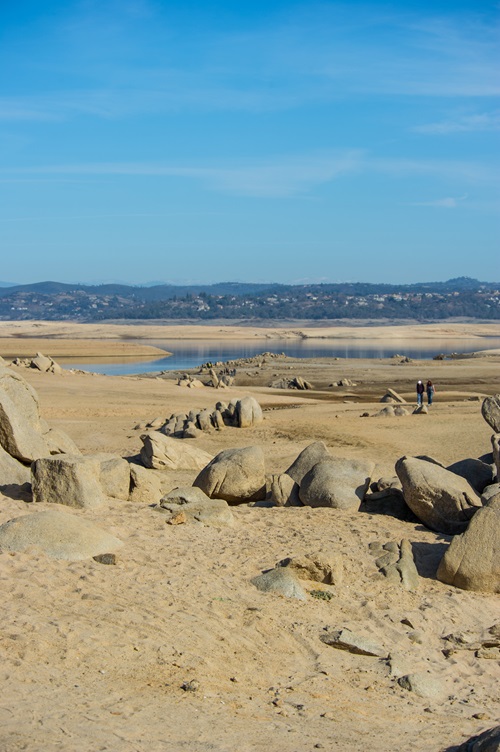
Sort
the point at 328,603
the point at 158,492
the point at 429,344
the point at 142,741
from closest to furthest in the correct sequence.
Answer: the point at 142,741 → the point at 328,603 → the point at 158,492 → the point at 429,344

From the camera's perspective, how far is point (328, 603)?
8961 mm

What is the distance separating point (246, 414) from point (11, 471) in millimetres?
11803

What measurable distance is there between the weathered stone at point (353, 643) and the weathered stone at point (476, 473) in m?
5.93

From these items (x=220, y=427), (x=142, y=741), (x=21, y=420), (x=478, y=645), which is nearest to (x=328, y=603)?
(x=478, y=645)

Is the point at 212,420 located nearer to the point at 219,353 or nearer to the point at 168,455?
the point at 168,455

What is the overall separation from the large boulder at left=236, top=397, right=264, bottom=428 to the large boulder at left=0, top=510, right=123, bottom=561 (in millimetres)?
13873

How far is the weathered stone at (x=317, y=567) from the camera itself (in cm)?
938

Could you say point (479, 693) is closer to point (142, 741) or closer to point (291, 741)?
point (291, 741)

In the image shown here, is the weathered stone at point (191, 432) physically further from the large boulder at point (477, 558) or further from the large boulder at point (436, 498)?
the large boulder at point (477, 558)

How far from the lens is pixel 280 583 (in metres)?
9.07

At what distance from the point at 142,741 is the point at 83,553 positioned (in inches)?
138

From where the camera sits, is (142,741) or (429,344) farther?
(429,344)

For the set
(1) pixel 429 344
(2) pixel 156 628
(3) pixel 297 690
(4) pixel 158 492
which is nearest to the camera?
(3) pixel 297 690

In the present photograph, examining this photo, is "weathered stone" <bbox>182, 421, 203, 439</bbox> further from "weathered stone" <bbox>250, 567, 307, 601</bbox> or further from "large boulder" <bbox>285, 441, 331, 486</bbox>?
"weathered stone" <bbox>250, 567, 307, 601</bbox>
